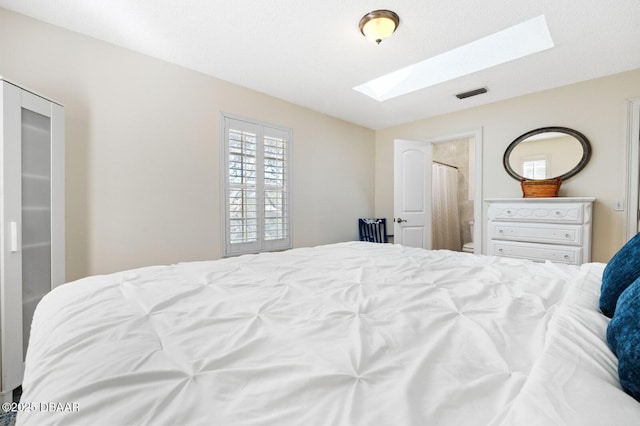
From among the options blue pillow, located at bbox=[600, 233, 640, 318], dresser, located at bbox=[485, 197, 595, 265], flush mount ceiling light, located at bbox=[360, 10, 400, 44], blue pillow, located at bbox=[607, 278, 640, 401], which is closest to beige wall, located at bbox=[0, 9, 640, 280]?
dresser, located at bbox=[485, 197, 595, 265]

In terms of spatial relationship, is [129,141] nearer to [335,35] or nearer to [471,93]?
[335,35]

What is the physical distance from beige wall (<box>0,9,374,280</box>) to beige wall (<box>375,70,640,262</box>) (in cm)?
274

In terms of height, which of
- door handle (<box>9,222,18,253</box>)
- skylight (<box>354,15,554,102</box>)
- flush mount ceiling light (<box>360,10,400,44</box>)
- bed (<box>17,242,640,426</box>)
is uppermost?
skylight (<box>354,15,554,102</box>)

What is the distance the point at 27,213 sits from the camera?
172cm

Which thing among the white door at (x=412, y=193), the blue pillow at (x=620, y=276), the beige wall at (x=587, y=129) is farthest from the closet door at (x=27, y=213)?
the beige wall at (x=587, y=129)

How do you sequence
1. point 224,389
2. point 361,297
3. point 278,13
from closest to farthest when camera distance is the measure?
point 224,389
point 361,297
point 278,13

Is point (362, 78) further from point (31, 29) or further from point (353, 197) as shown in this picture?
point (31, 29)

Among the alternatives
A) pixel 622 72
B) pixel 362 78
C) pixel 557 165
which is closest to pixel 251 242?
pixel 362 78

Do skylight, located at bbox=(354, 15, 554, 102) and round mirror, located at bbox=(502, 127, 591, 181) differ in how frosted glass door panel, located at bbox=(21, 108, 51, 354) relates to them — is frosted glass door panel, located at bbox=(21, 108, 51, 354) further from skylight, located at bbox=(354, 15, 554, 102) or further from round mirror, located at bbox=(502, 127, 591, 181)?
round mirror, located at bbox=(502, 127, 591, 181)

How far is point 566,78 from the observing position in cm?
285

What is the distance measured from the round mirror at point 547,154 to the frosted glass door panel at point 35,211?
4.36m

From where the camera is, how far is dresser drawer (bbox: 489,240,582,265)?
8.80 ft

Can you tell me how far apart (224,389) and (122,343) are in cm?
31

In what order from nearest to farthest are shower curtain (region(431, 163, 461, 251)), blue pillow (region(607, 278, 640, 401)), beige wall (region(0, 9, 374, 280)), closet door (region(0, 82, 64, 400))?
blue pillow (region(607, 278, 640, 401))
closet door (region(0, 82, 64, 400))
beige wall (region(0, 9, 374, 280))
shower curtain (region(431, 163, 461, 251))
